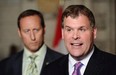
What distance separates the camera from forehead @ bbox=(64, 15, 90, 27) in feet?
7.99

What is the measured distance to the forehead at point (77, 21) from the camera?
2436 mm

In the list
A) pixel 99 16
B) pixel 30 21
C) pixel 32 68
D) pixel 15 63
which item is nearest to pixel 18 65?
pixel 15 63

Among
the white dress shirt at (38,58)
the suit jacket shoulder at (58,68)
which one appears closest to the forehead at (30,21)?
the white dress shirt at (38,58)

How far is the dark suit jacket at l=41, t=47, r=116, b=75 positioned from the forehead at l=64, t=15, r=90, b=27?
22cm

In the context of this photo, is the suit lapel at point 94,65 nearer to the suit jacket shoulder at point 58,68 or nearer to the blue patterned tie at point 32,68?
the suit jacket shoulder at point 58,68

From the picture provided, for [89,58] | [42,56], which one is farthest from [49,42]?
[89,58]

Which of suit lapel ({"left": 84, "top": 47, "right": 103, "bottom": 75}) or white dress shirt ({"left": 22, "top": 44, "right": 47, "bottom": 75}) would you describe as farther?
white dress shirt ({"left": 22, "top": 44, "right": 47, "bottom": 75})

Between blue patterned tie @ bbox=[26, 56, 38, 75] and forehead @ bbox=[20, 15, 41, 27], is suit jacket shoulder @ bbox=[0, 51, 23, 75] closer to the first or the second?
blue patterned tie @ bbox=[26, 56, 38, 75]

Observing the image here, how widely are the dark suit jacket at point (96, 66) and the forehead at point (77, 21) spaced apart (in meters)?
0.22

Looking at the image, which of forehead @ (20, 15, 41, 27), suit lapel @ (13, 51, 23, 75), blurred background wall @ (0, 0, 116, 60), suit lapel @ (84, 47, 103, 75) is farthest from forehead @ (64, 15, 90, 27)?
blurred background wall @ (0, 0, 116, 60)

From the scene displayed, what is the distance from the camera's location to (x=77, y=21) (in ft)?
8.02

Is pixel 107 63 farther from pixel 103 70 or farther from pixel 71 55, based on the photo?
pixel 71 55

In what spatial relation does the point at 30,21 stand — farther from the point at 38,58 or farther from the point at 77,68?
the point at 77,68

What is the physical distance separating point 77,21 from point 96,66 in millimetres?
319
